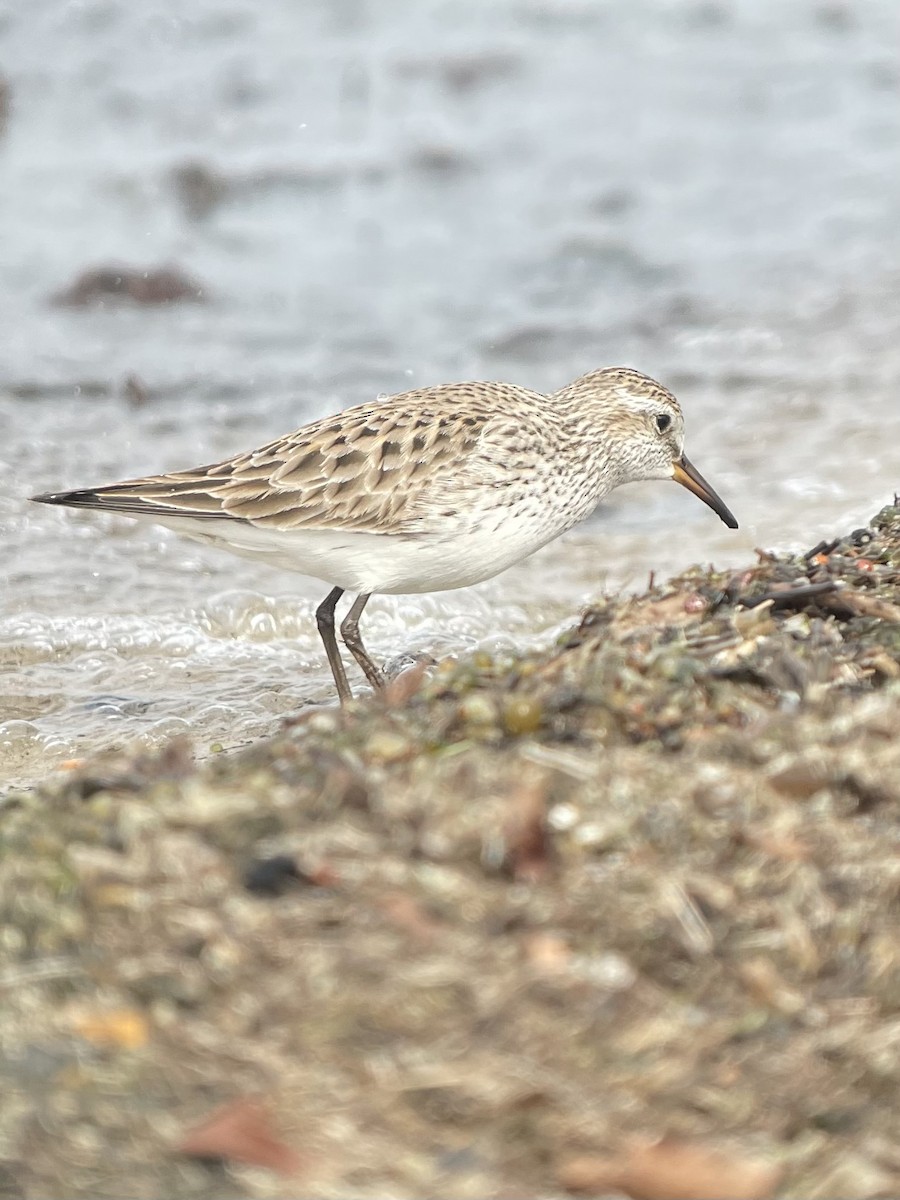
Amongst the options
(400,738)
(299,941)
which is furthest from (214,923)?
(400,738)

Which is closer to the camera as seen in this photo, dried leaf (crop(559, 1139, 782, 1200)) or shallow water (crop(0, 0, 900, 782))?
dried leaf (crop(559, 1139, 782, 1200))

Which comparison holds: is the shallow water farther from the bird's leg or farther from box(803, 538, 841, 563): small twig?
box(803, 538, 841, 563): small twig

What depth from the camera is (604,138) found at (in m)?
14.6

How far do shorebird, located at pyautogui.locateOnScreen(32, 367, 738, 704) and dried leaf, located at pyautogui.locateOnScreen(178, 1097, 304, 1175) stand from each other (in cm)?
312

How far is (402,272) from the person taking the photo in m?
12.7

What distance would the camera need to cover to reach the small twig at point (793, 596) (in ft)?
14.0

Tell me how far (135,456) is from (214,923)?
7.00 meters

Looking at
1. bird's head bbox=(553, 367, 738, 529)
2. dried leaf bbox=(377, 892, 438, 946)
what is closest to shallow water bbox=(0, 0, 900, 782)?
bird's head bbox=(553, 367, 738, 529)

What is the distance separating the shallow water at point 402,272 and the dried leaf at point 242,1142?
3315mm

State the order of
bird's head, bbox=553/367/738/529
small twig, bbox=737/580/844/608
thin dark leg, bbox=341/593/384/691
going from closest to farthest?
1. small twig, bbox=737/580/844/608
2. thin dark leg, bbox=341/593/384/691
3. bird's head, bbox=553/367/738/529

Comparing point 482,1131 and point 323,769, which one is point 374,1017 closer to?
point 482,1131

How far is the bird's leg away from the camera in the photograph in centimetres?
555

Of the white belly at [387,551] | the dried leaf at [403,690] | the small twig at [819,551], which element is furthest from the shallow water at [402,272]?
the dried leaf at [403,690]

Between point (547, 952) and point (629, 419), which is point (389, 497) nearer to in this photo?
point (629, 419)
